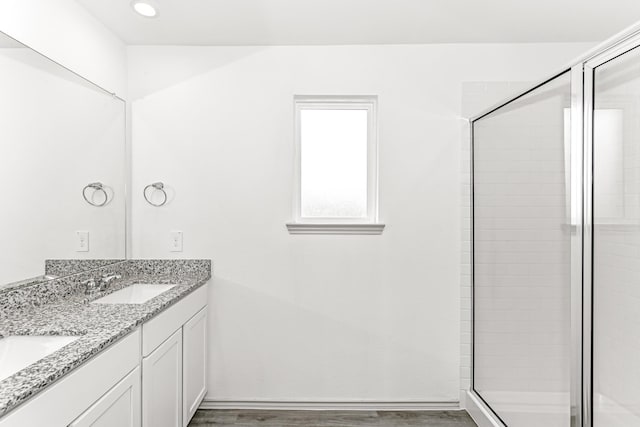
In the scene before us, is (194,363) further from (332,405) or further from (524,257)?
(524,257)

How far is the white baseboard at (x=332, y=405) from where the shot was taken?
2.93 metres

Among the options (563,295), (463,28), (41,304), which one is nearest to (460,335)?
(563,295)

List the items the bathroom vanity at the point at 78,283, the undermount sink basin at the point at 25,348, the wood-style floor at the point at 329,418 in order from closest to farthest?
the bathroom vanity at the point at 78,283
the undermount sink basin at the point at 25,348
the wood-style floor at the point at 329,418

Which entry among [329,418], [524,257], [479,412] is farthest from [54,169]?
[479,412]

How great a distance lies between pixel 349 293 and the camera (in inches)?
116

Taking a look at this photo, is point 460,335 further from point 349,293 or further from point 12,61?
point 12,61

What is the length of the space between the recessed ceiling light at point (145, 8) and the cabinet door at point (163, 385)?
1729 millimetres

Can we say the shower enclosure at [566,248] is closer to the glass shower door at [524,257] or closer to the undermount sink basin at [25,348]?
the glass shower door at [524,257]

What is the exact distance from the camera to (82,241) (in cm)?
241

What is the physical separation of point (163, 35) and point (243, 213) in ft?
4.00

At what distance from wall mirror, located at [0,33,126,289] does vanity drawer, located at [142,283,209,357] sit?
57 cm

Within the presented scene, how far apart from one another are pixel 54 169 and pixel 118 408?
1.19 metres

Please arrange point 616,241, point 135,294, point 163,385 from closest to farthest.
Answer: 1. point 616,241
2. point 163,385
3. point 135,294

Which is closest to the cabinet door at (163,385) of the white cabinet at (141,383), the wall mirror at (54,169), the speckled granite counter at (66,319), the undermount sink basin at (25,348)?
the white cabinet at (141,383)
